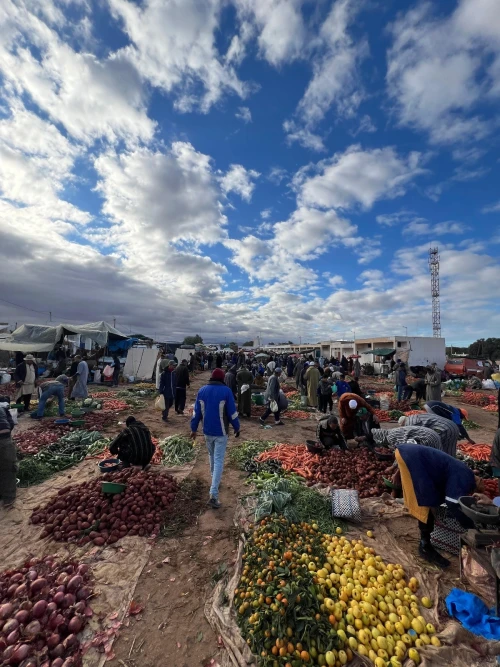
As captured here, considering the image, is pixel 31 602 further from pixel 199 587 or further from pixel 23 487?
pixel 23 487

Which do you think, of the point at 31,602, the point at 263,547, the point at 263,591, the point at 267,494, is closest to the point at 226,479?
the point at 267,494

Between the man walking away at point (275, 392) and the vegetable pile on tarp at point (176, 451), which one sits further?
the man walking away at point (275, 392)

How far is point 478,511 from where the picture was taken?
303cm

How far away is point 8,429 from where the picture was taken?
527cm

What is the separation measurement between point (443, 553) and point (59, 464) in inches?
284

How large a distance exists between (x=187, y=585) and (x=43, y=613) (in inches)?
54.4

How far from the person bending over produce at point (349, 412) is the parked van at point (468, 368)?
23.2 meters

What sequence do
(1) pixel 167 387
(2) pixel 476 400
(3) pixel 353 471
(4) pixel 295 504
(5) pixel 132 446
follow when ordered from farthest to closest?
(2) pixel 476 400, (1) pixel 167 387, (3) pixel 353 471, (5) pixel 132 446, (4) pixel 295 504

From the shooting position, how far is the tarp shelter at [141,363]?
2112 cm

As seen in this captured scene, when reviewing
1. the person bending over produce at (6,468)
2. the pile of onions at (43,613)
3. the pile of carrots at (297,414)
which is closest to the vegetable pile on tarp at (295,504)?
the pile of onions at (43,613)

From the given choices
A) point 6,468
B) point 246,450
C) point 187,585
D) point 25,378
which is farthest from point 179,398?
point 187,585

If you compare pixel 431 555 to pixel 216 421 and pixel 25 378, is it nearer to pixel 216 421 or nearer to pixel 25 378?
pixel 216 421

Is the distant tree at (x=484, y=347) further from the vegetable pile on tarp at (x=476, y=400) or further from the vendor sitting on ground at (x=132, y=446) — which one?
the vendor sitting on ground at (x=132, y=446)

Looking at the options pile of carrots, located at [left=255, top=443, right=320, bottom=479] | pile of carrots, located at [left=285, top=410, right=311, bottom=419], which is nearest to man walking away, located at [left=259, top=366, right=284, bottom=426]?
pile of carrots, located at [left=285, top=410, right=311, bottom=419]
